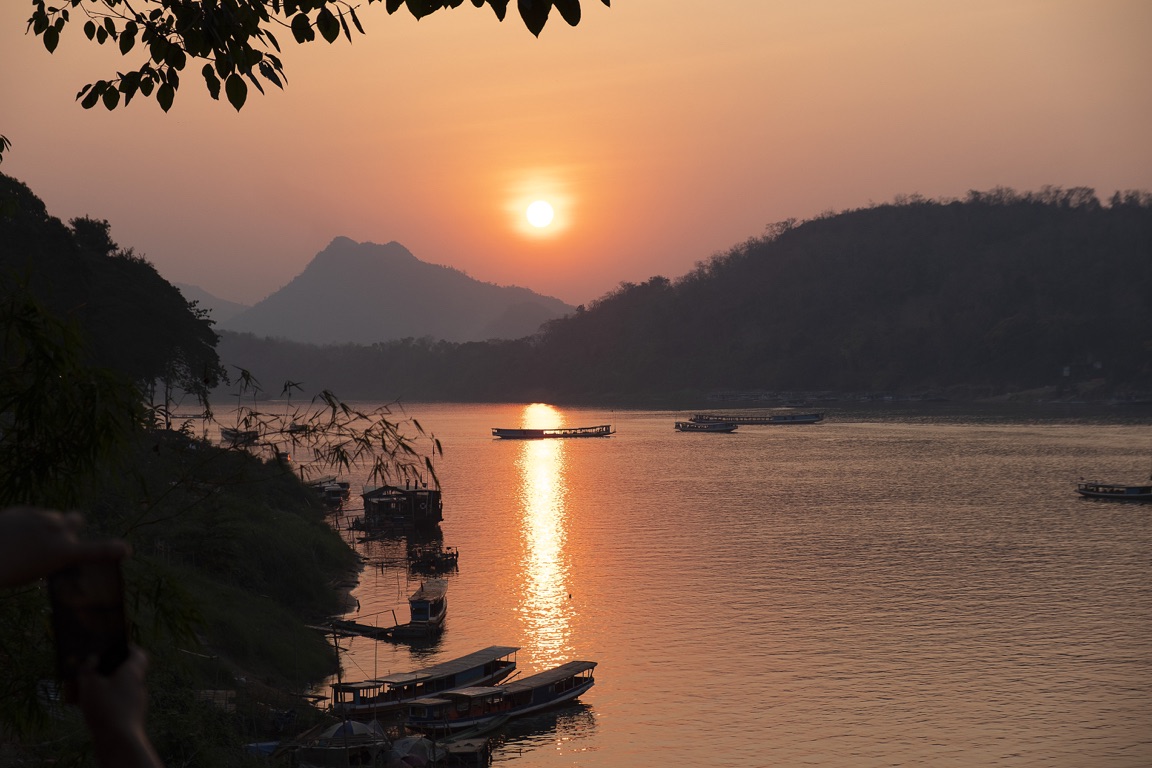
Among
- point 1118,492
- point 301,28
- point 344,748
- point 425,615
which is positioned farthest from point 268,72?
point 1118,492

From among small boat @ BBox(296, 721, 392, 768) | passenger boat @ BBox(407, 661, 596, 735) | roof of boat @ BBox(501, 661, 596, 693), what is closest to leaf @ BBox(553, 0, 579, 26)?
small boat @ BBox(296, 721, 392, 768)

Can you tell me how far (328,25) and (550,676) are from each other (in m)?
26.0

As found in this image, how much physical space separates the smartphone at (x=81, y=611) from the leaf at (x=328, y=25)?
5847 millimetres

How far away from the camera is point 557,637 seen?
37719 mm

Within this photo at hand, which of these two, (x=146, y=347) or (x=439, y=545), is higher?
(x=146, y=347)

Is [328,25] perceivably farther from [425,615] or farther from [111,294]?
[111,294]

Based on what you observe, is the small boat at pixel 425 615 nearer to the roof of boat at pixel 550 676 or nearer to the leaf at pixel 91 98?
the roof of boat at pixel 550 676

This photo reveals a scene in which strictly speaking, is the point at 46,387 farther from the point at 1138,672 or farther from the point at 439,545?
the point at 439,545

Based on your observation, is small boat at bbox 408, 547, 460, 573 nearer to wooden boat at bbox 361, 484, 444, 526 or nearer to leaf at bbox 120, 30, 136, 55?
wooden boat at bbox 361, 484, 444, 526

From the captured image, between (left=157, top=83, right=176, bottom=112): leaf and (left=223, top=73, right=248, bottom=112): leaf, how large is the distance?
749 mm

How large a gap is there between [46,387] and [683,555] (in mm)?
45203

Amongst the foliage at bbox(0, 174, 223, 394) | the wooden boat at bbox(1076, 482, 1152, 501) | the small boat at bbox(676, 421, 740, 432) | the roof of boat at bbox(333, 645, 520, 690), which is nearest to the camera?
the roof of boat at bbox(333, 645, 520, 690)

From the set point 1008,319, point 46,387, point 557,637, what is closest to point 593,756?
point 557,637

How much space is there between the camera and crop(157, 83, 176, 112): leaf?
7426 millimetres
